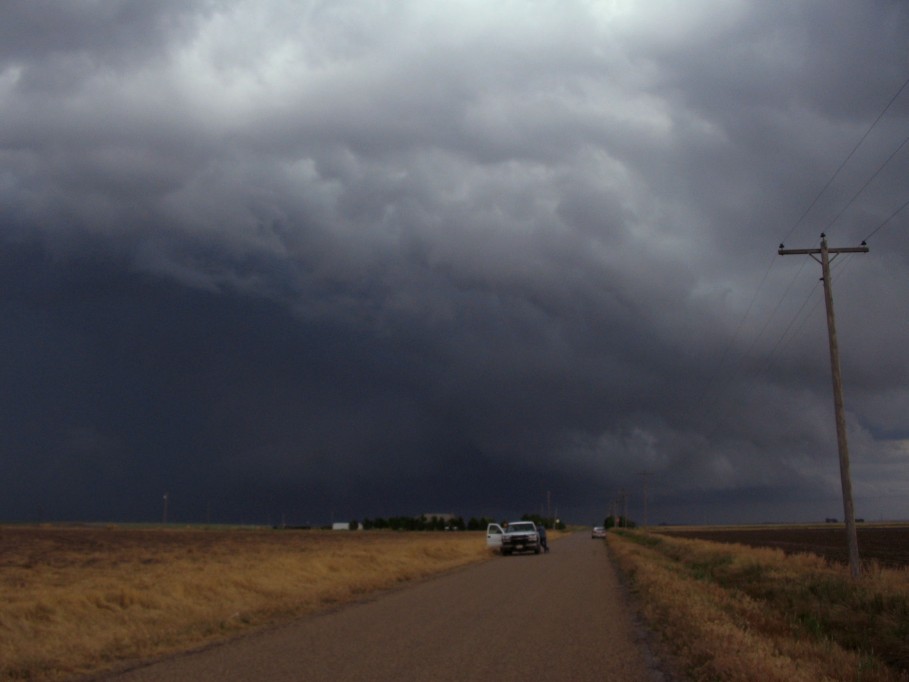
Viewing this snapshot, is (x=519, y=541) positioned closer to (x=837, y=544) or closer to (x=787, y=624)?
(x=837, y=544)

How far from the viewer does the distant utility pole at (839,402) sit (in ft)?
77.4

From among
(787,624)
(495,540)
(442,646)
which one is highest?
(495,540)

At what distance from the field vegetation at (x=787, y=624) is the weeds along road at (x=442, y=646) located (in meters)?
0.81

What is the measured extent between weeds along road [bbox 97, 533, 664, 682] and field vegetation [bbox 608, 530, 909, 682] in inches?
32.0

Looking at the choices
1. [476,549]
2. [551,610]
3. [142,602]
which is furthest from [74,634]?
[476,549]

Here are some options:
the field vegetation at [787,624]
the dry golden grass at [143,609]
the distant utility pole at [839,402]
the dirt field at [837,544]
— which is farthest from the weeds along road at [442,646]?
the dirt field at [837,544]

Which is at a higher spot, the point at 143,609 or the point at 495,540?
the point at 495,540

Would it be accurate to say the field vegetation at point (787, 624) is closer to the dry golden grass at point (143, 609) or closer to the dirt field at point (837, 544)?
the dry golden grass at point (143, 609)

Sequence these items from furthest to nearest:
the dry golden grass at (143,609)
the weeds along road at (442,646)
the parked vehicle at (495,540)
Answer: the parked vehicle at (495,540) < the dry golden grass at (143,609) < the weeds along road at (442,646)

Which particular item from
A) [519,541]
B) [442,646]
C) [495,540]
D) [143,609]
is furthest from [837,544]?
[442,646]

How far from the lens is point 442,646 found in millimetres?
13336

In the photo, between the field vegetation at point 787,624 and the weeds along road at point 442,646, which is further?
the weeds along road at point 442,646

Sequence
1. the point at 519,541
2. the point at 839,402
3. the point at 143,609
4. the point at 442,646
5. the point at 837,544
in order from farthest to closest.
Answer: the point at 837,544 < the point at 519,541 < the point at 839,402 < the point at 143,609 < the point at 442,646

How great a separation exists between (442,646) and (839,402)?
16.3m
